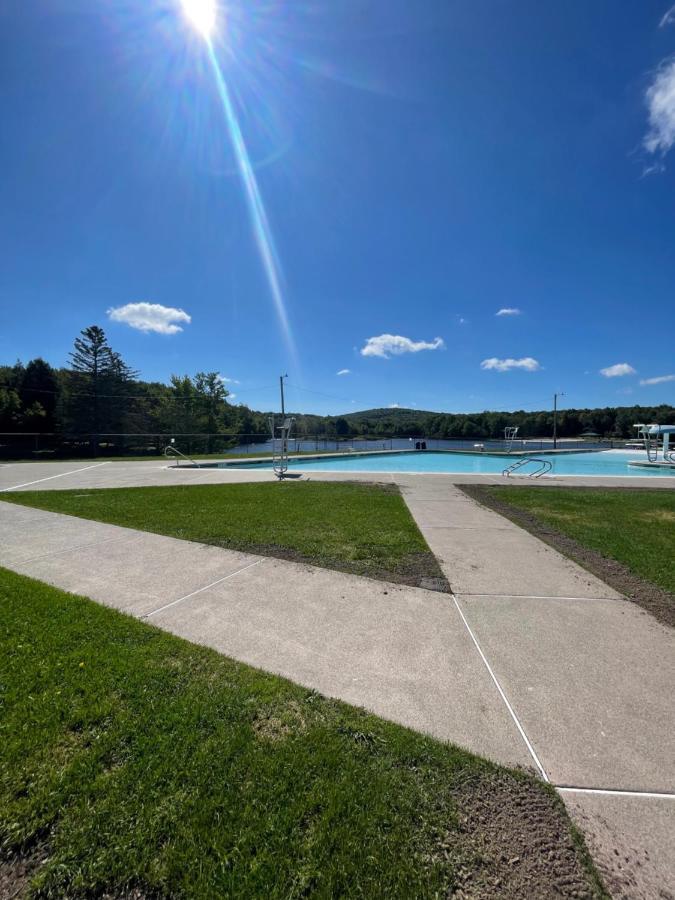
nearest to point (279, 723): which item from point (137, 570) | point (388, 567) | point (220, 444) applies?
point (388, 567)

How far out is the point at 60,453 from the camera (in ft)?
79.3

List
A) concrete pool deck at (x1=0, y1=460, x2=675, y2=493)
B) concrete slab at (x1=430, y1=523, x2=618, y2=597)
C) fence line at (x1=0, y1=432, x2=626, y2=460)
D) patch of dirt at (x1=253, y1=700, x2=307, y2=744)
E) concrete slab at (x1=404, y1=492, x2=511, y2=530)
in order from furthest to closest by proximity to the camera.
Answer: fence line at (x1=0, y1=432, x2=626, y2=460) → concrete pool deck at (x1=0, y1=460, x2=675, y2=493) → concrete slab at (x1=404, y1=492, x2=511, y2=530) → concrete slab at (x1=430, y1=523, x2=618, y2=597) → patch of dirt at (x1=253, y1=700, x2=307, y2=744)

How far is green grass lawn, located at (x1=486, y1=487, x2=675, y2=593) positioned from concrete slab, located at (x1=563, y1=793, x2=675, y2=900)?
9.37ft

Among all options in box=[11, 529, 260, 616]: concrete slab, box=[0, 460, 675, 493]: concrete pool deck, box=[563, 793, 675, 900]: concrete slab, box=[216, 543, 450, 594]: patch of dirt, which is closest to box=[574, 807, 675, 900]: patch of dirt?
box=[563, 793, 675, 900]: concrete slab

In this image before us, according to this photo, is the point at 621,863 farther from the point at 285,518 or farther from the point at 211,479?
the point at 211,479

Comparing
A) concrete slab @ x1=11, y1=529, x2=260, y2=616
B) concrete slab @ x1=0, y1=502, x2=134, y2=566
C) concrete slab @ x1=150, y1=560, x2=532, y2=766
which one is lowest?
concrete slab @ x1=150, y1=560, x2=532, y2=766

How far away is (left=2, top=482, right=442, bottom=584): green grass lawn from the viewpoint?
4.27 meters

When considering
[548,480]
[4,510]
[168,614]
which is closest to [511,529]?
[168,614]

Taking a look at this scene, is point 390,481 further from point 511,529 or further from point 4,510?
point 4,510

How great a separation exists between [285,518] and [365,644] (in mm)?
3584

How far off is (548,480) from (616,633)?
10.0 m

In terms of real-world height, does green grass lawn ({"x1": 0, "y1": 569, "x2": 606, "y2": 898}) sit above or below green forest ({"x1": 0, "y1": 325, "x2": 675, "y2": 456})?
below

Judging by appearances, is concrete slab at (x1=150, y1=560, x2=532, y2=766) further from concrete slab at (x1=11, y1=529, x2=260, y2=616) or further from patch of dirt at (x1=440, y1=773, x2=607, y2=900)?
concrete slab at (x1=11, y1=529, x2=260, y2=616)

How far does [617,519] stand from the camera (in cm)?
613
